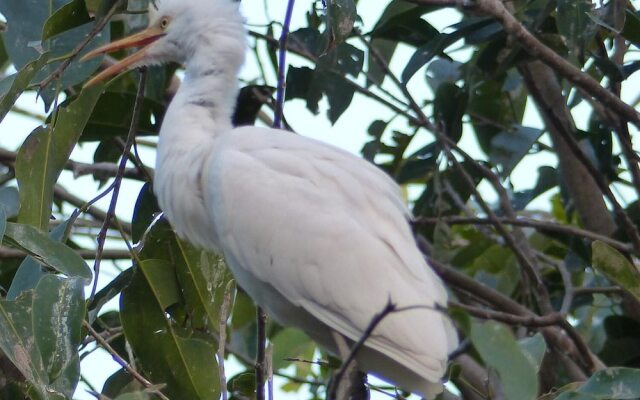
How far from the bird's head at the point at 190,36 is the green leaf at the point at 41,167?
0.49 metres

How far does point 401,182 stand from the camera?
3988 millimetres

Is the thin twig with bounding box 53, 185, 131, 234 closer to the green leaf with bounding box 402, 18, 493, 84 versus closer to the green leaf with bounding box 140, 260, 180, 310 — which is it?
the green leaf with bounding box 140, 260, 180, 310

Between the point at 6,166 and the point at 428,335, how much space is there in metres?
1.64

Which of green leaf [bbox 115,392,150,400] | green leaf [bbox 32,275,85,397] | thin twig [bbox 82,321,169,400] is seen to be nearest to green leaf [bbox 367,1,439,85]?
thin twig [bbox 82,321,169,400]

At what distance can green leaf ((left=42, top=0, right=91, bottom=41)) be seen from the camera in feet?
8.16

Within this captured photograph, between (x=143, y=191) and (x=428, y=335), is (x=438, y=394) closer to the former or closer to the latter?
(x=428, y=335)

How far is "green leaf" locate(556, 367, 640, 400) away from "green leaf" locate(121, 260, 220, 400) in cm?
92

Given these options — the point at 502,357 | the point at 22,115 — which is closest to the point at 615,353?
the point at 502,357

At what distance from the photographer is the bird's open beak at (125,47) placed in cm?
290

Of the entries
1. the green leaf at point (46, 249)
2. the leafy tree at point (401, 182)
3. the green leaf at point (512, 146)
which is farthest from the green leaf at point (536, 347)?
the green leaf at point (512, 146)

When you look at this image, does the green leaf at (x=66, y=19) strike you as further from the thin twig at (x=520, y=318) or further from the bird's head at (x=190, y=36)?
the thin twig at (x=520, y=318)

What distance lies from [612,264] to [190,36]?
1.40m

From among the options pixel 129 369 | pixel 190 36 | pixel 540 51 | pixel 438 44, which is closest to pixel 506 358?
pixel 129 369

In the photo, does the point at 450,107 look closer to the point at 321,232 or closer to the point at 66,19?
the point at 321,232
